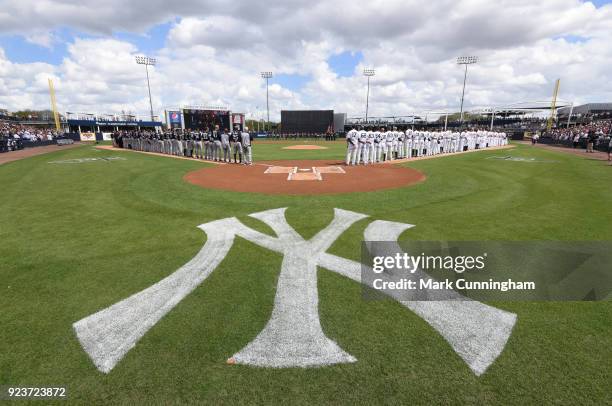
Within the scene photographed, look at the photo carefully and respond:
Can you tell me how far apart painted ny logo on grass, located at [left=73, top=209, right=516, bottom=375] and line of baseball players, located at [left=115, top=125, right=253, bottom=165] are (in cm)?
1548

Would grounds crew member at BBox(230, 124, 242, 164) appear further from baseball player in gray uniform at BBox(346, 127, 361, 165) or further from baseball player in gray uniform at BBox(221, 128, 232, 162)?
baseball player in gray uniform at BBox(346, 127, 361, 165)

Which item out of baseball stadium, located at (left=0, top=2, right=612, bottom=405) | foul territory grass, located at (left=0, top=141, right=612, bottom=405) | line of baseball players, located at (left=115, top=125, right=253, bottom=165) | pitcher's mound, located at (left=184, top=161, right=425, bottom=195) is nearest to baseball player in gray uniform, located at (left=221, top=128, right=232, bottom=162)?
line of baseball players, located at (left=115, top=125, right=253, bottom=165)

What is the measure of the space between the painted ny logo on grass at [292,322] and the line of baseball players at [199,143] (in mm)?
15478

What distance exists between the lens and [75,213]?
9031 millimetres

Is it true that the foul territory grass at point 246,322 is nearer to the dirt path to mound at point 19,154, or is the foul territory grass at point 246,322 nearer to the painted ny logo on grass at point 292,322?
the painted ny logo on grass at point 292,322

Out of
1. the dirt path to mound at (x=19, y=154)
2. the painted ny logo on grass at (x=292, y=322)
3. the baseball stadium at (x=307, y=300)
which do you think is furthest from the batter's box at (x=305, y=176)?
the dirt path to mound at (x=19, y=154)

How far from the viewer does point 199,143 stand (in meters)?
25.7

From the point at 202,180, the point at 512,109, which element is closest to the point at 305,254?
the point at 202,180

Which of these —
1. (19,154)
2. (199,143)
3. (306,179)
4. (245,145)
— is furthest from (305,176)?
(19,154)

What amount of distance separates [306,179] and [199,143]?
49.5 ft

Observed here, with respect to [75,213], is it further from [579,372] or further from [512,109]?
[512,109]

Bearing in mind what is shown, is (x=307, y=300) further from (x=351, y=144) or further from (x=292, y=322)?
(x=351, y=144)

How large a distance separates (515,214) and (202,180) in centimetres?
1241

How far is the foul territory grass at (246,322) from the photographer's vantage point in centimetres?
307
